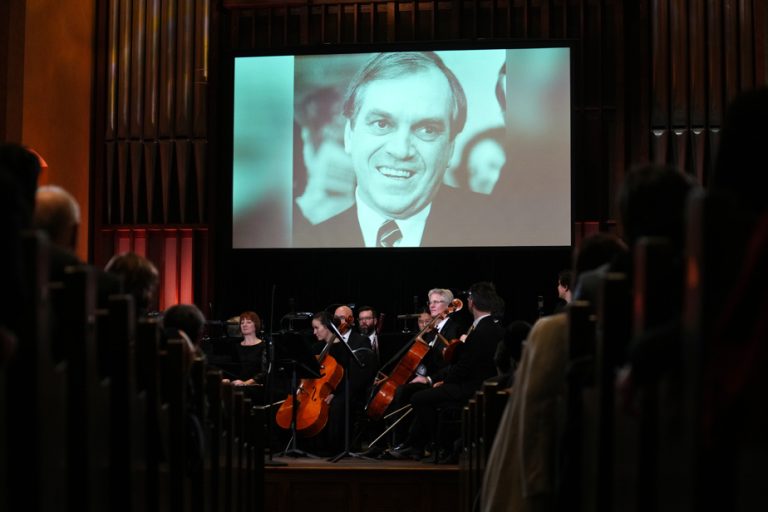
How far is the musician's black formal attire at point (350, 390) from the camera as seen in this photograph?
852 centimetres

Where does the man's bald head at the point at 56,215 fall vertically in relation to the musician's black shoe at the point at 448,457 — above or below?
above

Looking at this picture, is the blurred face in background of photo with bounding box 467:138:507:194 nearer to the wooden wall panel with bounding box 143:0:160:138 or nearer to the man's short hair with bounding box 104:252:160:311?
the wooden wall panel with bounding box 143:0:160:138

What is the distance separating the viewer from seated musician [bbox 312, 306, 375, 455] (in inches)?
331

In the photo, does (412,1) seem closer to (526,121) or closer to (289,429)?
(526,121)

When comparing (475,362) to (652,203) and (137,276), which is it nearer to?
(137,276)

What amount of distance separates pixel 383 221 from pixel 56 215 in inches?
272

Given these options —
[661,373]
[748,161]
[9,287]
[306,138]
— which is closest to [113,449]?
[9,287]

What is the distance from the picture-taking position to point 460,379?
7.68m

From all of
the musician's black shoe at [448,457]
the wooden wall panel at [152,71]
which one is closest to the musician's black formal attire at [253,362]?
the musician's black shoe at [448,457]

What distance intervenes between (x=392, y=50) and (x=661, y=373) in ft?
26.6

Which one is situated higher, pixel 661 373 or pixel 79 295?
pixel 79 295

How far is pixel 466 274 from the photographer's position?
34.0 ft

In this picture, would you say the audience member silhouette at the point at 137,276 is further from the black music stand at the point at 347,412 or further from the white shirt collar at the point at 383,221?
the white shirt collar at the point at 383,221

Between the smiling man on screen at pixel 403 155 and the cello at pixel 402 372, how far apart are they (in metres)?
1.56
